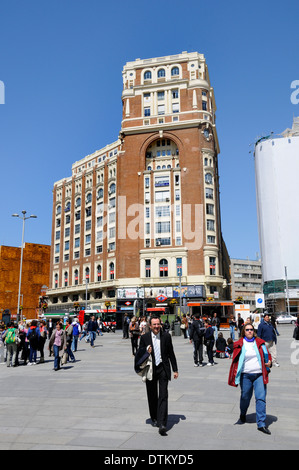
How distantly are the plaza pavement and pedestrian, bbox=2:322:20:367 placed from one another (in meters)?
2.91

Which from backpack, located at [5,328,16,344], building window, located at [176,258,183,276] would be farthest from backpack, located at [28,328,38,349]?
building window, located at [176,258,183,276]

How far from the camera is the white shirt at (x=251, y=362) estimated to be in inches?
251

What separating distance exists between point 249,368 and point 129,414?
238 cm

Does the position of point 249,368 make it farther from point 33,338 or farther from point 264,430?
point 33,338

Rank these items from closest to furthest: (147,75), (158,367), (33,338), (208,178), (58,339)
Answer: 1. (158,367)
2. (58,339)
3. (33,338)
4. (208,178)
5. (147,75)

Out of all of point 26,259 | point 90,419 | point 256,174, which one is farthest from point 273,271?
point 90,419

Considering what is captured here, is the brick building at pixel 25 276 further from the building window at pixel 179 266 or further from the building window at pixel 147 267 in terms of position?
the building window at pixel 179 266

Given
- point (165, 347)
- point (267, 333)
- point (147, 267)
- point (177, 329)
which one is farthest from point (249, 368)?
point (147, 267)

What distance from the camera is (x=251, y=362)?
6.44 metres

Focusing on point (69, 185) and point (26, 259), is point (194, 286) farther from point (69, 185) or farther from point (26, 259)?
point (26, 259)

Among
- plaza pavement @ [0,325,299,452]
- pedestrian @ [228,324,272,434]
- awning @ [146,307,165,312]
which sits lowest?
plaza pavement @ [0,325,299,452]

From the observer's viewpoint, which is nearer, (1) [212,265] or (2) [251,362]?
(2) [251,362]

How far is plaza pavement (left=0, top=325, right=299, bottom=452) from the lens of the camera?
5.42 m

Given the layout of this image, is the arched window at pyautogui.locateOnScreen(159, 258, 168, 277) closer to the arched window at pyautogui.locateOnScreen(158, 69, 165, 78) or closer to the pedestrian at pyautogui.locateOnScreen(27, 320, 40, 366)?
the arched window at pyautogui.locateOnScreen(158, 69, 165, 78)
